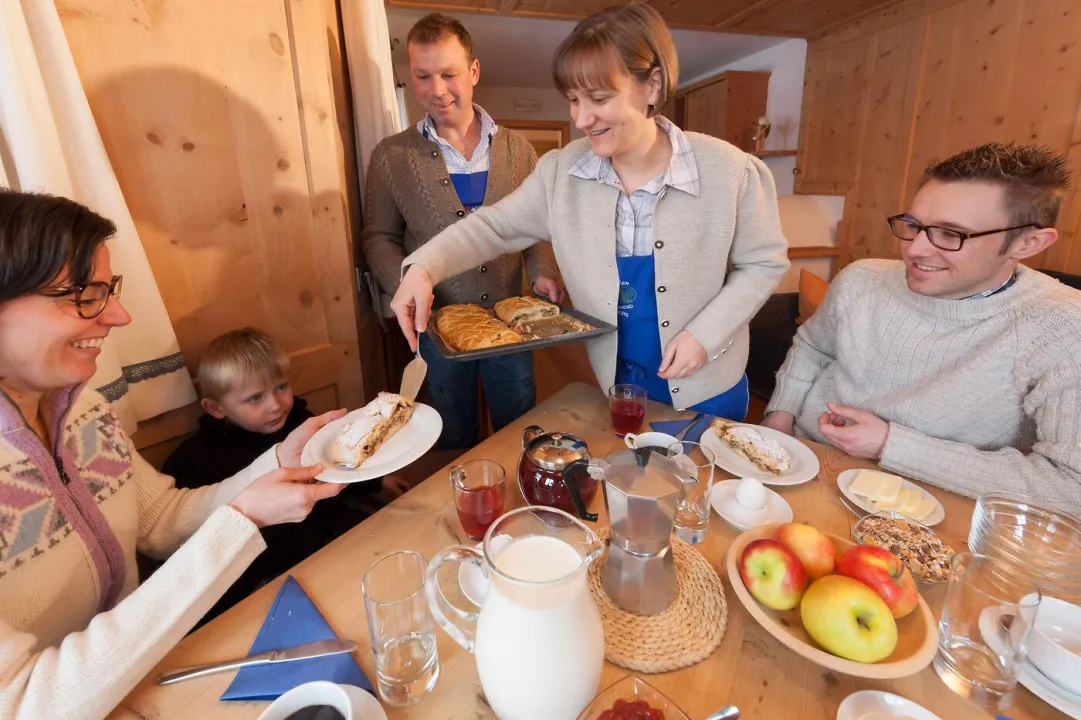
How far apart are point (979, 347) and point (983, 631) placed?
0.86m

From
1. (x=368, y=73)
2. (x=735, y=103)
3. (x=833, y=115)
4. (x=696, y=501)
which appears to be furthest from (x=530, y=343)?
(x=735, y=103)

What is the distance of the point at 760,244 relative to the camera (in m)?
1.49

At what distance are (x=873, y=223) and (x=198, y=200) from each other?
15.1ft

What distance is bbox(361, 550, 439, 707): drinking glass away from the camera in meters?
0.71

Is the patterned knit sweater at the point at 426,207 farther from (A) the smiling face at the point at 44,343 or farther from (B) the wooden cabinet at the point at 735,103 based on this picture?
(B) the wooden cabinet at the point at 735,103

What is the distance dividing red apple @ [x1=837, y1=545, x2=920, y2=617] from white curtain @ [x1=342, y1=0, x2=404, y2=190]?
8.03 feet

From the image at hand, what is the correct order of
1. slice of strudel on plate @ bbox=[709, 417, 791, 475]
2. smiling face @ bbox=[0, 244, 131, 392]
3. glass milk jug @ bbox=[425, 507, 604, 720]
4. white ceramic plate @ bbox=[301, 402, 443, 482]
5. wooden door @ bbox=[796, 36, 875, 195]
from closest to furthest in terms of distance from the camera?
→ glass milk jug @ bbox=[425, 507, 604, 720] < smiling face @ bbox=[0, 244, 131, 392] < white ceramic plate @ bbox=[301, 402, 443, 482] < slice of strudel on plate @ bbox=[709, 417, 791, 475] < wooden door @ bbox=[796, 36, 875, 195]

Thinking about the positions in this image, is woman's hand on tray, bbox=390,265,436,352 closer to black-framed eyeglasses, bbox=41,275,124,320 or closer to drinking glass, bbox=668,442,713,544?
black-framed eyeglasses, bbox=41,275,124,320

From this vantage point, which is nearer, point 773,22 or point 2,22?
point 2,22

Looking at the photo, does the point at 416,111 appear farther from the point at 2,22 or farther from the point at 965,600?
the point at 965,600

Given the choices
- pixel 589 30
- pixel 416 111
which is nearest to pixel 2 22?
pixel 589 30

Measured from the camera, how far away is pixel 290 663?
76 centimetres

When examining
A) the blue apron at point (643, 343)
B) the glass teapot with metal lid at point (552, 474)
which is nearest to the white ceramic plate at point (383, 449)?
the glass teapot with metal lid at point (552, 474)

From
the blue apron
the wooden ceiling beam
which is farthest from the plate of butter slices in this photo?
the wooden ceiling beam
